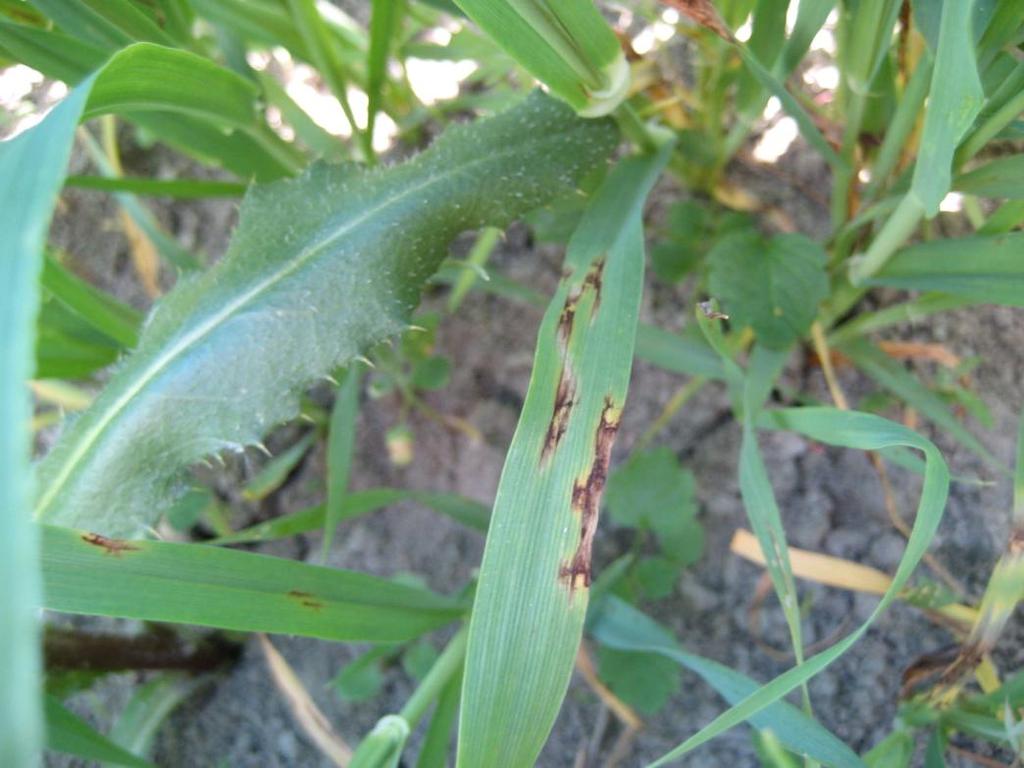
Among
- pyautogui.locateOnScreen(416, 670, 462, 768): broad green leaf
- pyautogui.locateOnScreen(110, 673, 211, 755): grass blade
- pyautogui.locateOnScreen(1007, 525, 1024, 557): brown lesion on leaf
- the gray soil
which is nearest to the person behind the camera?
pyautogui.locateOnScreen(1007, 525, 1024, 557): brown lesion on leaf

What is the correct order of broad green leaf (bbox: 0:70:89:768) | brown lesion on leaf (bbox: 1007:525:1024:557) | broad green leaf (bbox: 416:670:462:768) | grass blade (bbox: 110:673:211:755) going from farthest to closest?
grass blade (bbox: 110:673:211:755) < broad green leaf (bbox: 416:670:462:768) < brown lesion on leaf (bbox: 1007:525:1024:557) < broad green leaf (bbox: 0:70:89:768)

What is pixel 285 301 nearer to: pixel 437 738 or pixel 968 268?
pixel 437 738

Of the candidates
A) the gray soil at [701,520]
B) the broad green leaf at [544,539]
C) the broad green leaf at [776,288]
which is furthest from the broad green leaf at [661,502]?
the broad green leaf at [544,539]

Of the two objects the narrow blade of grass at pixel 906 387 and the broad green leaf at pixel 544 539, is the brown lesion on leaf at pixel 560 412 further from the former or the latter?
the narrow blade of grass at pixel 906 387

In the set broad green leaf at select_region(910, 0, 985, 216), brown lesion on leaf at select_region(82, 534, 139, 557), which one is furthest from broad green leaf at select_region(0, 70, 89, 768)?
broad green leaf at select_region(910, 0, 985, 216)

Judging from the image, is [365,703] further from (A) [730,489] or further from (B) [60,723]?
(A) [730,489]

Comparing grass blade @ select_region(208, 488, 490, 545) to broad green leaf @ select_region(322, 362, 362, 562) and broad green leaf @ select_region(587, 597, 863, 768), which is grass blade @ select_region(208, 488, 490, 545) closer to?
broad green leaf @ select_region(322, 362, 362, 562)

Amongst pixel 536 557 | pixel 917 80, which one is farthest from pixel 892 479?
pixel 536 557
